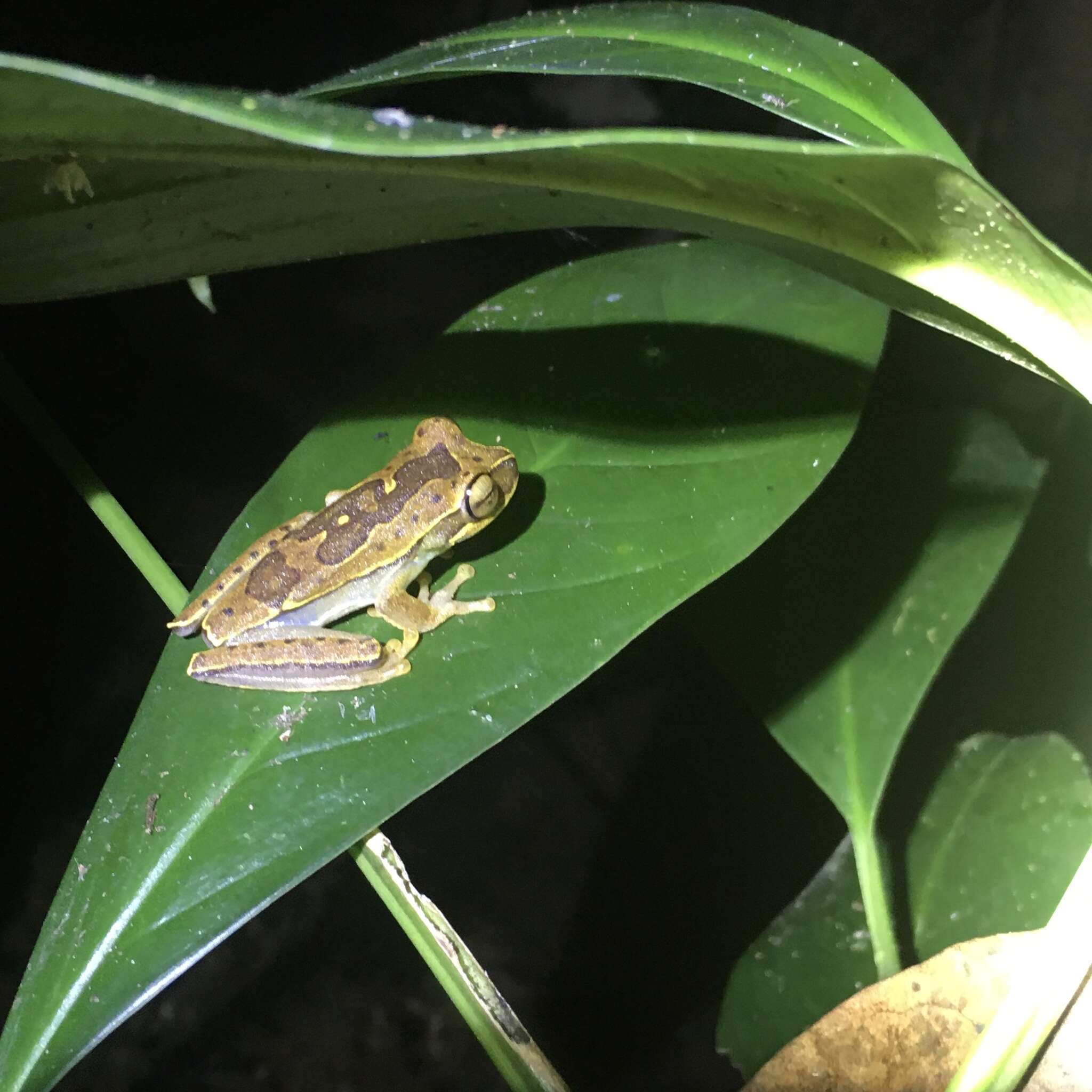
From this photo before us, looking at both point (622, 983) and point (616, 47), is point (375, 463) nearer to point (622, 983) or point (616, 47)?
point (616, 47)

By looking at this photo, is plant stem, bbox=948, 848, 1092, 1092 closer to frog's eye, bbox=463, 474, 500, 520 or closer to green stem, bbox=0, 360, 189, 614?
frog's eye, bbox=463, 474, 500, 520

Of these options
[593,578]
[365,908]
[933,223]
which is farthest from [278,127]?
[365,908]

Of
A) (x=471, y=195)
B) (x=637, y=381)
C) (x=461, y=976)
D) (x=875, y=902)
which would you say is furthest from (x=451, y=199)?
(x=875, y=902)

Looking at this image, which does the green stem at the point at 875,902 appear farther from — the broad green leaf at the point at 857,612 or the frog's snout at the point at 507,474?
the frog's snout at the point at 507,474

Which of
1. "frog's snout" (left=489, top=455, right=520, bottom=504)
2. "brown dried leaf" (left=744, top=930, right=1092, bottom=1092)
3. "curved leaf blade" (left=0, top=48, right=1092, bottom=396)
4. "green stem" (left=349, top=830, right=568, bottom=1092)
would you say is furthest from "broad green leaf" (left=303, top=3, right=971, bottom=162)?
"green stem" (left=349, top=830, right=568, bottom=1092)

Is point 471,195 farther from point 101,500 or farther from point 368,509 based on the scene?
point 101,500

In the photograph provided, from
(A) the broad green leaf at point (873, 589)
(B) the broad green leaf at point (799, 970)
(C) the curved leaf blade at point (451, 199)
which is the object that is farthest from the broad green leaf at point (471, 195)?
(B) the broad green leaf at point (799, 970)

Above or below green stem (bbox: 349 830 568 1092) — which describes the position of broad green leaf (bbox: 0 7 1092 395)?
above
